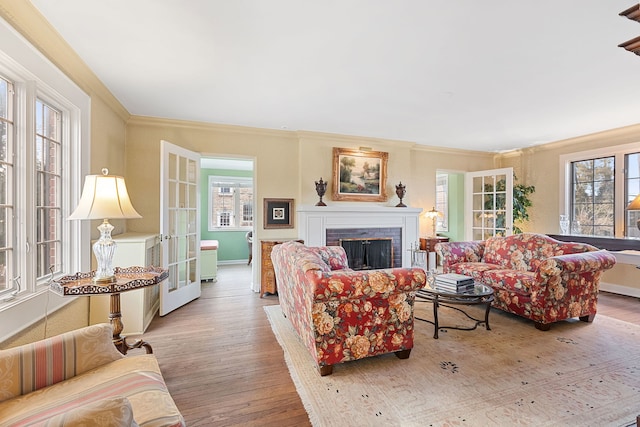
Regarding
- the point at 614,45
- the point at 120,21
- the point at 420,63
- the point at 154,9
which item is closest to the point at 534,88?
the point at 614,45

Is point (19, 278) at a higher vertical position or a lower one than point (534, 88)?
lower

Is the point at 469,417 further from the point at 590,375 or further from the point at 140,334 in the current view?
the point at 140,334

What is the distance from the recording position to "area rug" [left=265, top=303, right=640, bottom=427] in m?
1.74

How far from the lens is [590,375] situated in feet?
7.08

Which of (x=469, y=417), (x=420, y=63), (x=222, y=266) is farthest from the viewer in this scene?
(x=222, y=266)

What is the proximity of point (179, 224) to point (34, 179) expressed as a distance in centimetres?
179

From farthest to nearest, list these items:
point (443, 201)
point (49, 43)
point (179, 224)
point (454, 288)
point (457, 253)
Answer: point (443, 201) < point (457, 253) < point (179, 224) < point (454, 288) < point (49, 43)

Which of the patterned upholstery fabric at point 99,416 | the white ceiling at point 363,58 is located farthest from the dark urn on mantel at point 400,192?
the patterned upholstery fabric at point 99,416

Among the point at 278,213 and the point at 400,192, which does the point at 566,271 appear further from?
the point at 278,213

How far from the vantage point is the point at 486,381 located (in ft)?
6.83

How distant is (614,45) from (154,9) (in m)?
3.39

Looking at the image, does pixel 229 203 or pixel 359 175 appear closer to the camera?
pixel 359 175

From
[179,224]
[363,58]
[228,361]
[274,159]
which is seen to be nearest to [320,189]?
[274,159]

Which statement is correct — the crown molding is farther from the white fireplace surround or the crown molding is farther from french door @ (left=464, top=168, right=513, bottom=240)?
french door @ (left=464, top=168, right=513, bottom=240)
